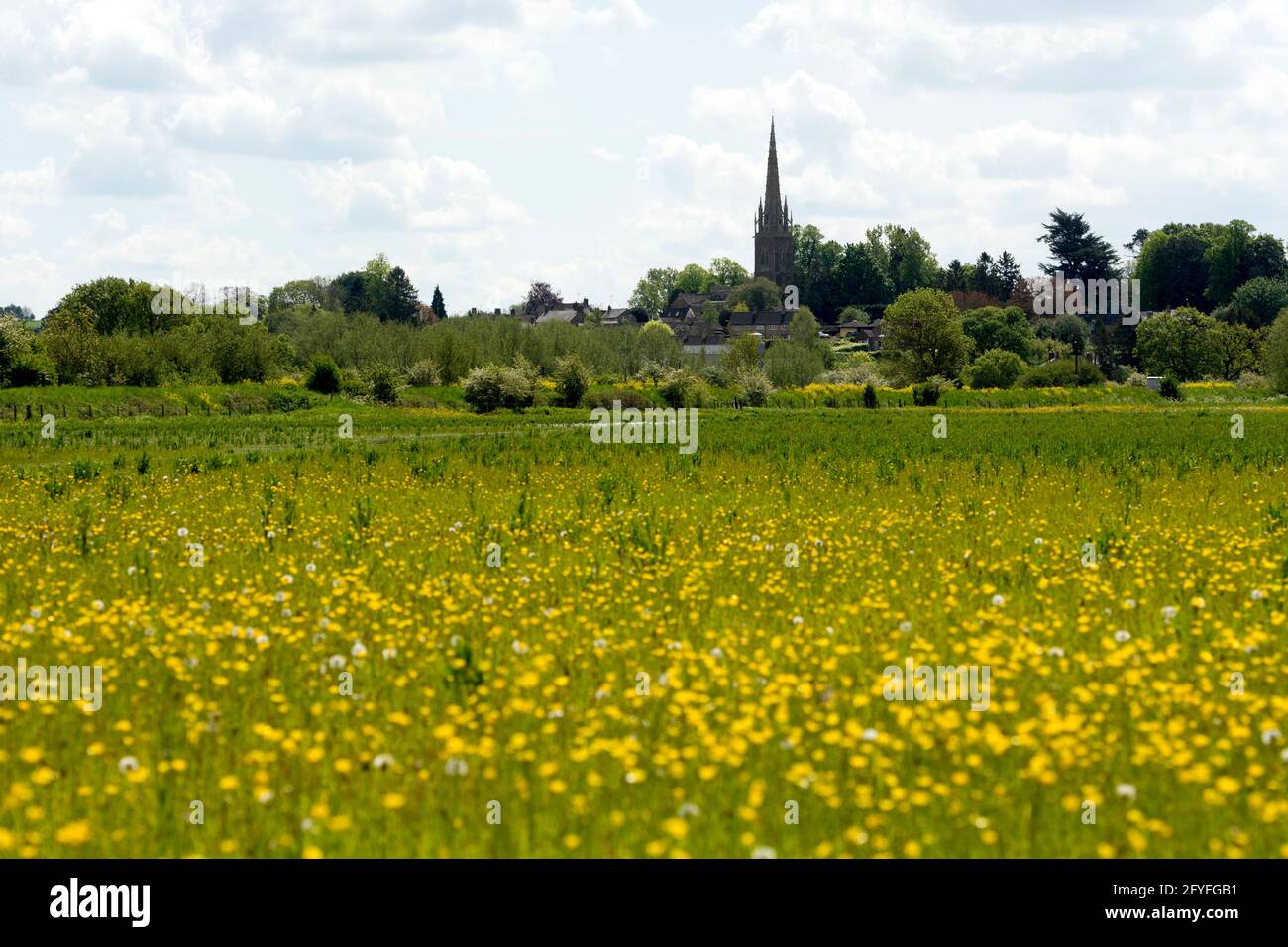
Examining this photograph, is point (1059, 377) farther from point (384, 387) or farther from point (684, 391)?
point (384, 387)

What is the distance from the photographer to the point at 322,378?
215ft

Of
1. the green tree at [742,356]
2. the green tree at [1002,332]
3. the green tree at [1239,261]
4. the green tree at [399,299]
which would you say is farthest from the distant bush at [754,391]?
the green tree at [1239,261]

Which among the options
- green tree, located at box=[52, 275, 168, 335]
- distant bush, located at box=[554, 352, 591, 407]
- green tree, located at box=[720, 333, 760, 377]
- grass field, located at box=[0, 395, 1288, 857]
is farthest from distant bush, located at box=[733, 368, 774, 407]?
grass field, located at box=[0, 395, 1288, 857]

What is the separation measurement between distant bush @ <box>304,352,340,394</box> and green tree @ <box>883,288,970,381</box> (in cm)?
5238

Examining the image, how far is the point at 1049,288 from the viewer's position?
153125 millimetres

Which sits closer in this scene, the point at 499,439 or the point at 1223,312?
the point at 499,439

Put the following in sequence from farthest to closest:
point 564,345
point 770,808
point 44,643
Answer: point 564,345 < point 44,643 < point 770,808

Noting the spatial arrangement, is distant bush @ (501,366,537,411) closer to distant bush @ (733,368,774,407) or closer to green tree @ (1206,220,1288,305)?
distant bush @ (733,368,774,407)

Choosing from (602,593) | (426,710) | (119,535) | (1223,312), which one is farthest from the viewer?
(1223,312)

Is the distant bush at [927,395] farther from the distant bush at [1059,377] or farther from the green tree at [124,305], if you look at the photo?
the green tree at [124,305]

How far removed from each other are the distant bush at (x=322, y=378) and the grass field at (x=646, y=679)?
48239 mm
